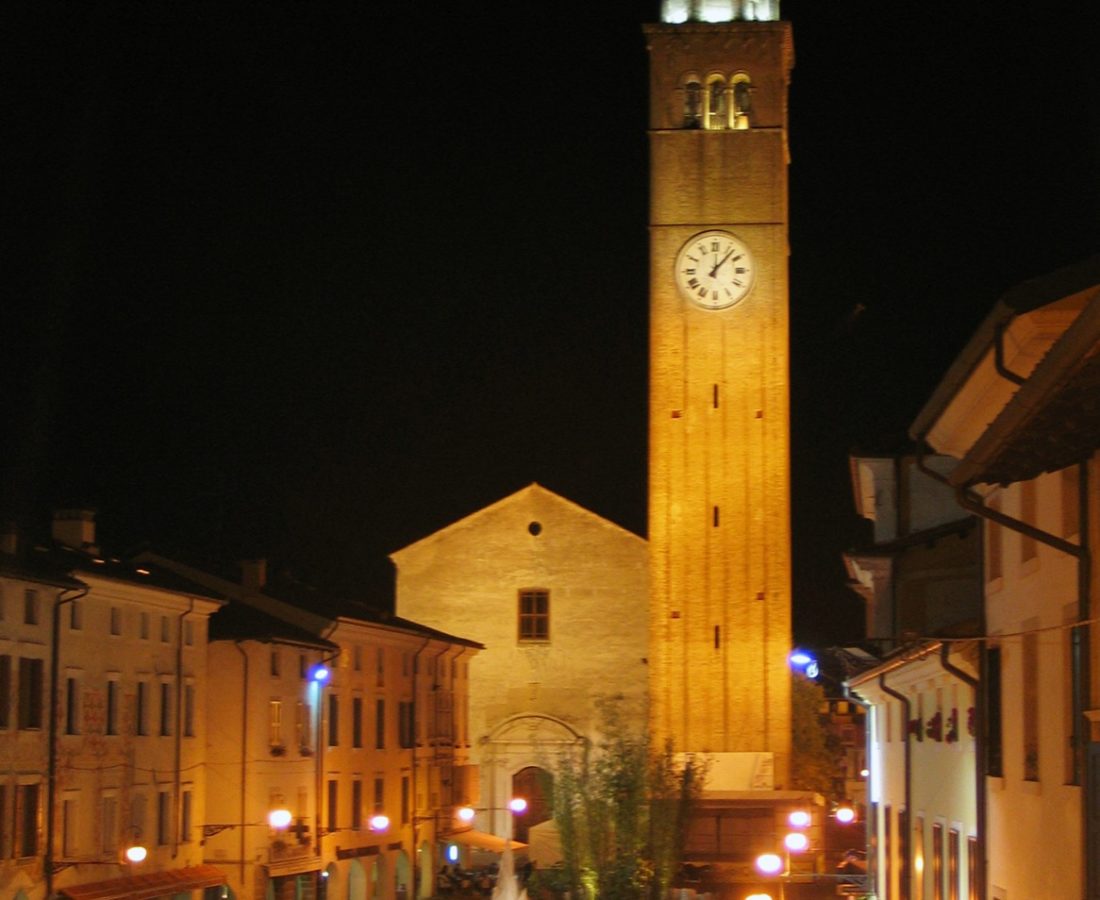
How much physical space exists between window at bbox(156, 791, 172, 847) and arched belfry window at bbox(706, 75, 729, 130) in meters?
25.0

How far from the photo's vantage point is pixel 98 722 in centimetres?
3938

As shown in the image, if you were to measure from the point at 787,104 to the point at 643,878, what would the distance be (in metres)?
32.3

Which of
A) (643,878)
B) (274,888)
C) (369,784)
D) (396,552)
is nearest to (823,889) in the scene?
(643,878)

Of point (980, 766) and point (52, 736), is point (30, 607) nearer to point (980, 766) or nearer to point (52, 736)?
point (52, 736)

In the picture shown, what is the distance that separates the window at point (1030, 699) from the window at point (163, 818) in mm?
30242

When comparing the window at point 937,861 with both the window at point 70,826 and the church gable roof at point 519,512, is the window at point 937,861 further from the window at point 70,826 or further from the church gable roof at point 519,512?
the church gable roof at point 519,512

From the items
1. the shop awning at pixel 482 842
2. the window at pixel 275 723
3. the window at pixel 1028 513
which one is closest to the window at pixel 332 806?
the window at pixel 275 723

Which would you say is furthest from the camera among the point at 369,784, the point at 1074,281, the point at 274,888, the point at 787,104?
the point at 787,104

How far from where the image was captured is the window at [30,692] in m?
36.0

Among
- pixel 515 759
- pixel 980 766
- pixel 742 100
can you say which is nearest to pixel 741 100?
pixel 742 100

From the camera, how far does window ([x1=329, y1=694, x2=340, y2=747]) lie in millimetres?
53250

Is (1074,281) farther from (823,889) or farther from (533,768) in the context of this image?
(533,768)

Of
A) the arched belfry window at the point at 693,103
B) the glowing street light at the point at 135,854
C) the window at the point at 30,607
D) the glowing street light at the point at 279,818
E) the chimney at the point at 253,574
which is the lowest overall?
the glowing street light at the point at 135,854

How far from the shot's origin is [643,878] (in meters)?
32.6
